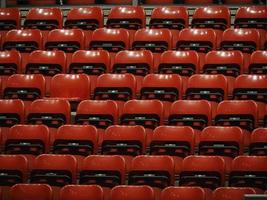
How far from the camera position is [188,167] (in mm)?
5992

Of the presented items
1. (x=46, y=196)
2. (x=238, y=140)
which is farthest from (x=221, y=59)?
(x=46, y=196)

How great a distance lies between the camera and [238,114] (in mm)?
6621

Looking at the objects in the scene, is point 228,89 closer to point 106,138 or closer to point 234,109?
point 234,109

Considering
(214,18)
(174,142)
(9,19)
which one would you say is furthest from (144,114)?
(9,19)

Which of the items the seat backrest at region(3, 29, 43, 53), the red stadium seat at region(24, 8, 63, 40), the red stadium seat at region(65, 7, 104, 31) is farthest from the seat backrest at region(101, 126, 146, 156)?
the red stadium seat at region(24, 8, 63, 40)

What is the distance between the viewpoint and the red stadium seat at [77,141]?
6484 mm

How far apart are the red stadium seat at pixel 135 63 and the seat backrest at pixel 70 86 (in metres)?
0.39

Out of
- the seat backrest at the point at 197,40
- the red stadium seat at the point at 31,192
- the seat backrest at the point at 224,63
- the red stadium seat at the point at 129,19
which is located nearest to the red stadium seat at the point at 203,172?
the red stadium seat at the point at 31,192

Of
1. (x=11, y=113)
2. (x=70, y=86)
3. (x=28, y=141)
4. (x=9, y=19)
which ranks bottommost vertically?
(x=28, y=141)

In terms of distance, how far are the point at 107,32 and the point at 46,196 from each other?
2706 mm

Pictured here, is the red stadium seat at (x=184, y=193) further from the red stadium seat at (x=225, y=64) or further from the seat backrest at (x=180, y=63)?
the seat backrest at (x=180, y=63)

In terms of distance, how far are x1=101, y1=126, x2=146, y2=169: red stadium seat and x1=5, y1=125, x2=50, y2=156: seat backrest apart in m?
0.54

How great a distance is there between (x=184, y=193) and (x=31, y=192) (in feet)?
3.83

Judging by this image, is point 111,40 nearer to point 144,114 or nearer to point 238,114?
point 144,114
